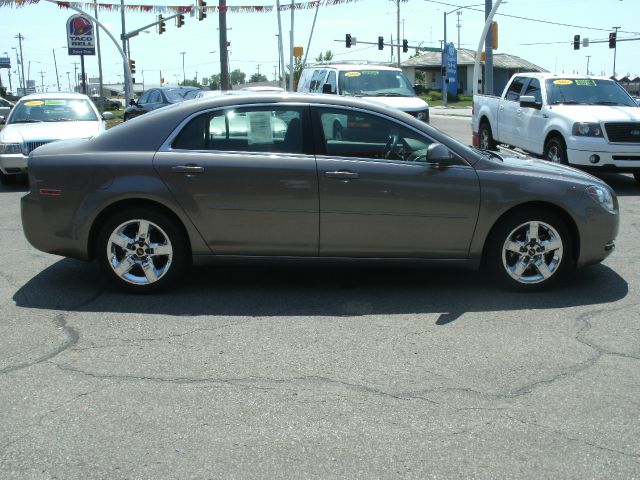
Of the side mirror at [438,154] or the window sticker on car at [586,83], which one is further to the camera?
the window sticker on car at [586,83]

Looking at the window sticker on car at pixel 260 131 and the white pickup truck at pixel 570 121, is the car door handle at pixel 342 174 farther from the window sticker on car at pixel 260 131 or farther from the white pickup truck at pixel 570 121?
the white pickup truck at pixel 570 121

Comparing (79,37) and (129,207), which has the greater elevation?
(79,37)

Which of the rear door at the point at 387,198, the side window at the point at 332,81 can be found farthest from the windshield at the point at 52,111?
the rear door at the point at 387,198

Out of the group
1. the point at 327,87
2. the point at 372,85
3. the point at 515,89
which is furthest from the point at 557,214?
the point at 372,85

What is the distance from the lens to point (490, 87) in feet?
96.9

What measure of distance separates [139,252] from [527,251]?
304 cm

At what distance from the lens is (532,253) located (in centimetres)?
624

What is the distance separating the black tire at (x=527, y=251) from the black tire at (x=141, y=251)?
2.44 metres

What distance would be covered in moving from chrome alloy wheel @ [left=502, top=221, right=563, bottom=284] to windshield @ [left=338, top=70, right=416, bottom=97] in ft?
36.8

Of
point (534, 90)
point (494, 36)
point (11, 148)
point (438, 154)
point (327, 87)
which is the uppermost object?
point (494, 36)

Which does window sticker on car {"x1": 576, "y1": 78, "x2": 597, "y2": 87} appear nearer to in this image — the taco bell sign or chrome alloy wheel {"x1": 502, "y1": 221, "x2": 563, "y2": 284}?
chrome alloy wheel {"x1": 502, "y1": 221, "x2": 563, "y2": 284}

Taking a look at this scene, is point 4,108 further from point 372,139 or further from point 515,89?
point 372,139

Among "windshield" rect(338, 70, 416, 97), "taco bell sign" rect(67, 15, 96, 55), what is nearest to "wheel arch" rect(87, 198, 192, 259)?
"windshield" rect(338, 70, 416, 97)

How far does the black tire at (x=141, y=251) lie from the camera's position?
6074 mm
